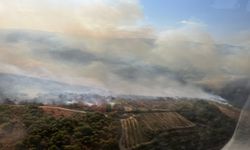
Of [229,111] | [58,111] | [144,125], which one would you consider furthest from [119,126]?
[229,111]

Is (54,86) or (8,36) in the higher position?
(8,36)

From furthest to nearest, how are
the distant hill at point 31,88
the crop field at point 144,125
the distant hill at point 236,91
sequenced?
the distant hill at point 236,91, the crop field at point 144,125, the distant hill at point 31,88

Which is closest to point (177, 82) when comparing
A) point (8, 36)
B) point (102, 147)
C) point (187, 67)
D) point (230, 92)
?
point (187, 67)

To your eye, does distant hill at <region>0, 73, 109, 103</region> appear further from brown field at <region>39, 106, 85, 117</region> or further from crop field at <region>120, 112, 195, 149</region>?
crop field at <region>120, 112, 195, 149</region>

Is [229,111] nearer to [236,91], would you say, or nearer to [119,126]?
[236,91]

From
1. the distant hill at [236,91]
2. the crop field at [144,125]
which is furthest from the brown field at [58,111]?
the distant hill at [236,91]

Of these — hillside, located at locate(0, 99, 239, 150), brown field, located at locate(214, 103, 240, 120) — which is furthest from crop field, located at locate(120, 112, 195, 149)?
brown field, located at locate(214, 103, 240, 120)

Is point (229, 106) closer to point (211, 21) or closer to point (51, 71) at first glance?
point (211, 21)

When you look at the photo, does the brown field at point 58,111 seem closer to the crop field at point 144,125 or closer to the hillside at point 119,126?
the hillside at point 119,126
